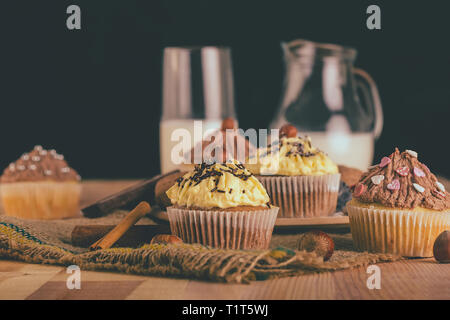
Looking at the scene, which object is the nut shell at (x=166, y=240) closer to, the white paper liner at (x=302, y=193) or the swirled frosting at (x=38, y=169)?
the white paper liner at (x=302, y=193)

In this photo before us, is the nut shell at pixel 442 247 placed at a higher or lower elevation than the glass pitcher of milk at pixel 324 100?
lower

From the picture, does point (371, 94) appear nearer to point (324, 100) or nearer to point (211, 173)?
point (324, 100)

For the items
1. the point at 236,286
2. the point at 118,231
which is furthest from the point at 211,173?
the point at 236,286

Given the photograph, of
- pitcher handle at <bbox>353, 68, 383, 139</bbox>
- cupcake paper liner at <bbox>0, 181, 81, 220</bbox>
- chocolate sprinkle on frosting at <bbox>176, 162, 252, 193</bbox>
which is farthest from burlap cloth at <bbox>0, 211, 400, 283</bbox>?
pitcher handle at <bbox>353, 68, 383, 139</bbox>

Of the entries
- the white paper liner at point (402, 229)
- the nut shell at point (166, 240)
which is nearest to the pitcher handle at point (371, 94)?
the white paper liner at point (402, 229)

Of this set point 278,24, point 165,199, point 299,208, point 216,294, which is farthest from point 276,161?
point 278,24

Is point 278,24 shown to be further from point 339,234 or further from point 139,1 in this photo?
point 339,234

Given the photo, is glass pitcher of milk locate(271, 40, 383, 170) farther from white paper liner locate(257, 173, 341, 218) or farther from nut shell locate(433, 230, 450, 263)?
nut shell locate(433, 230, 450, 263)
